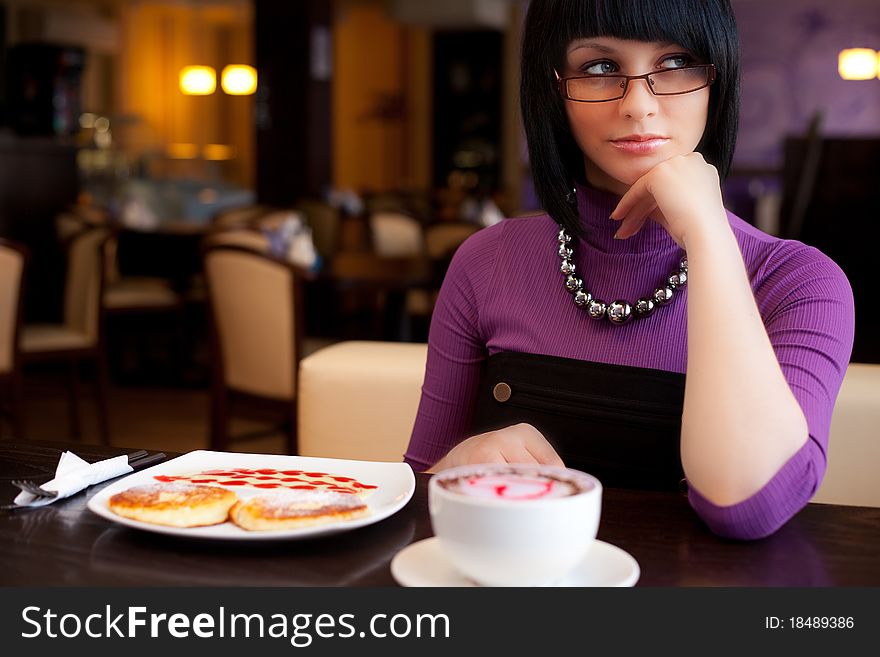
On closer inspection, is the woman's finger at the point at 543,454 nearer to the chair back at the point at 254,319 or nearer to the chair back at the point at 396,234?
the chair back at the point at 254,319

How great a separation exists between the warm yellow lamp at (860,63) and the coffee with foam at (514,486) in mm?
12061

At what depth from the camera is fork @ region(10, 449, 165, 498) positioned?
948mm

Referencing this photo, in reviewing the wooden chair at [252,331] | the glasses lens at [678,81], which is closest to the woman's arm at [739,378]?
the glasses lens at [678,81]

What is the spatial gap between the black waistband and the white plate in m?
0.29

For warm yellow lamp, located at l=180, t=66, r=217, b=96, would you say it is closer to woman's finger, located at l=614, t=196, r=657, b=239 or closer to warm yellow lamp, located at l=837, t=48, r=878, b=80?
warm yellow lamp, located at l=837, t=48, r=878, b=80

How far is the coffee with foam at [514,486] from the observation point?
2.31ft

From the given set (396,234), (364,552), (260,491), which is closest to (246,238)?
(396,234)

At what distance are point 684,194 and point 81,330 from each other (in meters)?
4.20

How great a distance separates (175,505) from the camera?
0.85 m

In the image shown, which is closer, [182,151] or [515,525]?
[515,525]

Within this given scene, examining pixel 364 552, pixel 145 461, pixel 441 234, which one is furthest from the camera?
pixel 441 234

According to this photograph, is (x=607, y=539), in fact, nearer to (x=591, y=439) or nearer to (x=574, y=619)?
(x=574, y=619)

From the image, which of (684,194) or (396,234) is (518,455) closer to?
(684,194)

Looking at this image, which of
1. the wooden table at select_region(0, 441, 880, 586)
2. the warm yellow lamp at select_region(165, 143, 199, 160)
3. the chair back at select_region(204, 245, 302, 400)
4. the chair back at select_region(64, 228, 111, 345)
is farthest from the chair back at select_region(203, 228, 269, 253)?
the warm yellow lamp at select_region(165, 143, 199, 160)
